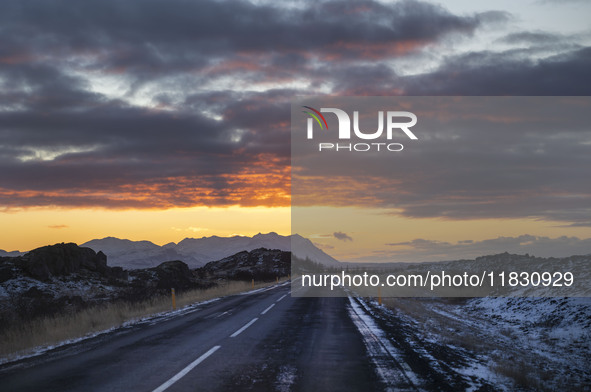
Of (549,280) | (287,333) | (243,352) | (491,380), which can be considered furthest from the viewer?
(549,280)

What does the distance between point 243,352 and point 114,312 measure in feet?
36.9

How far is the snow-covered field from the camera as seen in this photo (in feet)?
26.0

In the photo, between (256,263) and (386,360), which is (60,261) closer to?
(386,360)

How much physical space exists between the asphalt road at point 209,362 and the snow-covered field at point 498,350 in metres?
0.76

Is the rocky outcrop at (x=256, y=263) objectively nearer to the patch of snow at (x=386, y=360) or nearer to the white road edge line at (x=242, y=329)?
the white road edge line at (x=242, y=329)

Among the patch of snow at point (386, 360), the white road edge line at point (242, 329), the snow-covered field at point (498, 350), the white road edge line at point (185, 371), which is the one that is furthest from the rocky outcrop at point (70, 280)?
the snow-covered field at point (498, 350)

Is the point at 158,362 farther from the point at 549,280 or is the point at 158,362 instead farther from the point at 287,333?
the point at 549,280

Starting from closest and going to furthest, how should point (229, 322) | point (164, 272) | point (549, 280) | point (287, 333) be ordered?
point (287, 333), point (229, 322), point (549, 280), point (164, 272)

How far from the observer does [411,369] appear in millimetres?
8336

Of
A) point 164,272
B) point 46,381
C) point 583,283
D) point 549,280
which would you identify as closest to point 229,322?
point 46,381

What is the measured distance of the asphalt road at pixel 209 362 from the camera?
7590 millimetres

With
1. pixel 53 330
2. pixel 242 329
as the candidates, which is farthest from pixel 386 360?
pixel 53 330

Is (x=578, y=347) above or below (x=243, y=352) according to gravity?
below

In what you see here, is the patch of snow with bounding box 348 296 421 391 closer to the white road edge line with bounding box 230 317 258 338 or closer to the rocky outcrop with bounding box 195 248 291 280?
the white road edge line with bounding box 230 317 258 338
